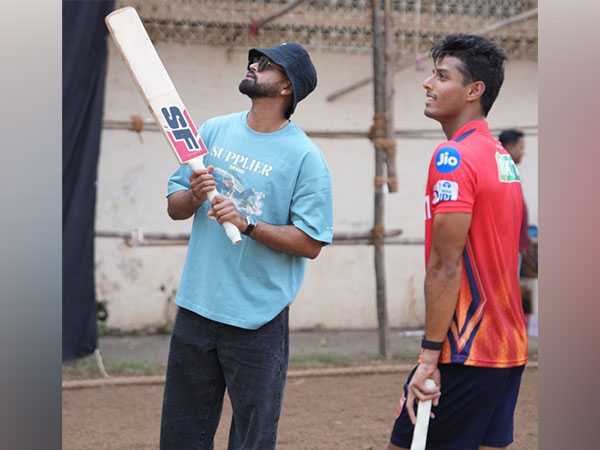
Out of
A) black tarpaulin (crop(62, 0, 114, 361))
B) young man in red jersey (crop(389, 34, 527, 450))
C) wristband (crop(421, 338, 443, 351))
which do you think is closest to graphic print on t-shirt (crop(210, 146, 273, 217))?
young man in red jersey (crop(389, 34, 527, 450))

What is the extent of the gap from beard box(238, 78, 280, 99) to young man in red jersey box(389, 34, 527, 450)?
2.01ft

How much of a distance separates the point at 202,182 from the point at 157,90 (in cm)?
35

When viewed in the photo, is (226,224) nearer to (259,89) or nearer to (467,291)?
(259,89)

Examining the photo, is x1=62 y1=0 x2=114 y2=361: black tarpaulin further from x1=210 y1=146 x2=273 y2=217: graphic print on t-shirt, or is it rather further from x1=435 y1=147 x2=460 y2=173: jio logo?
x1=435 y1=147 x2=460 y2=173: jio logo

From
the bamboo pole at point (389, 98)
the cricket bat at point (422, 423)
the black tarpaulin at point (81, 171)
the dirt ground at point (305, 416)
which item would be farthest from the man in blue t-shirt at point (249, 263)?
the black tarpaulin at point (81, 171)

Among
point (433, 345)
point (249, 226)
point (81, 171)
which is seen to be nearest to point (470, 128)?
point (433, 345)

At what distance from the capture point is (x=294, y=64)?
322 centimetres

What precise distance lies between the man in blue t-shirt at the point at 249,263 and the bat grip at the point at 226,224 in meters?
0.04

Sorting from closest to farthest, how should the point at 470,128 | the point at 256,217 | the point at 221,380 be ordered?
the point at 470,128 → the point at 256,217 → the point at 221,380

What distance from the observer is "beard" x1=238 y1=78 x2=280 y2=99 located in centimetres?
319

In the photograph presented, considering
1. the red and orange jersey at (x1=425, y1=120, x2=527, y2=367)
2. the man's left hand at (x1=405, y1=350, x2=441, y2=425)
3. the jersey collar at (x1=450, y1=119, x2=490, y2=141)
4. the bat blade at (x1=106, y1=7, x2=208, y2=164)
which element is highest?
the bat blade at (x1=106, y1=7, x2=208, y2=164)

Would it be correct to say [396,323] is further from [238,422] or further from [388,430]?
[238,422]

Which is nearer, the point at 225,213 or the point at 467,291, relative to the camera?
the point at 467,291

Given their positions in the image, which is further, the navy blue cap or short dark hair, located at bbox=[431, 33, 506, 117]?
the navy blue cap
